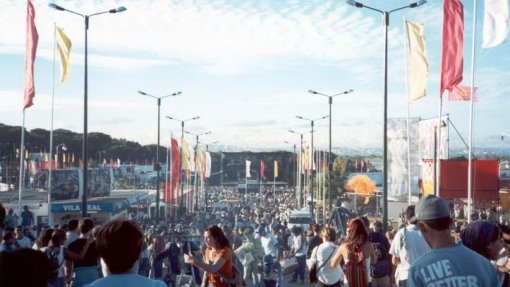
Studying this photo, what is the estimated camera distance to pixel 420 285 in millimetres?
3498

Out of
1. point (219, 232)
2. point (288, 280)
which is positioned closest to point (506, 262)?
point (219, 232)

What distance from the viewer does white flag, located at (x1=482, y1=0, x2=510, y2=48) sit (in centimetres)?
1630

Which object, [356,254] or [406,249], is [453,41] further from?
[356,254]

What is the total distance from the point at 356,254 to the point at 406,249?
4.78 ft

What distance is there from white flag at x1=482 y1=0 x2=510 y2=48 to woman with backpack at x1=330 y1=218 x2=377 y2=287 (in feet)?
37.3

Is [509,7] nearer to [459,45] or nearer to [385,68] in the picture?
[459,45]

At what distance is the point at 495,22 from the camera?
1642cm

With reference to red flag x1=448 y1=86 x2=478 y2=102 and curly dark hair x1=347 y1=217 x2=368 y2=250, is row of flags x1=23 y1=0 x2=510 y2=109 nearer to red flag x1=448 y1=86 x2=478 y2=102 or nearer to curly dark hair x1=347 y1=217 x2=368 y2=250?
red flag x1=448 y1=86 x2=478 y2=102

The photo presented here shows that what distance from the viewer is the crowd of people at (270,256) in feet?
10.9

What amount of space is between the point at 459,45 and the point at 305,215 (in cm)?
1663

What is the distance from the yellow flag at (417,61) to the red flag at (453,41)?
310 centimetres

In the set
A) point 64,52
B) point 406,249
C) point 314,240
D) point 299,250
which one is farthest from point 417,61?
point 406,249

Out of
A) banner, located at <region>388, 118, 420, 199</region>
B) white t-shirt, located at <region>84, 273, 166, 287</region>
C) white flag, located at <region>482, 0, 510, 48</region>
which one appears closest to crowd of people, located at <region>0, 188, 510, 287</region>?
white t-shirt, located at <region>84, 273, 166, 287</region>

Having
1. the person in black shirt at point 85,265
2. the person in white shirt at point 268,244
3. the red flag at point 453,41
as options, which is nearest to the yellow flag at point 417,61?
the red flag at point 453,41
